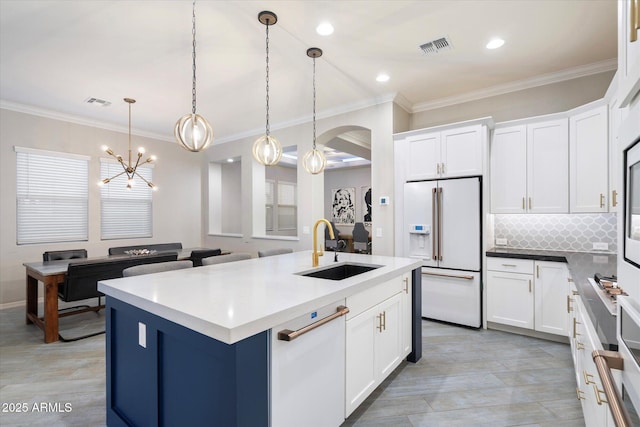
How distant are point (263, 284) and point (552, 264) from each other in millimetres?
3038

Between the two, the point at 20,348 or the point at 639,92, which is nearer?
the point at 639,92

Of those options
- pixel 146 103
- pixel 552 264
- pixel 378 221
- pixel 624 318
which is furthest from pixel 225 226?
pixel 624 318

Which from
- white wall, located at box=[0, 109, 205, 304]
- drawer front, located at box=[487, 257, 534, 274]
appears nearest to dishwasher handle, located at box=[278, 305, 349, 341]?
drawer front, located at box=[487, 257, 534, 274]

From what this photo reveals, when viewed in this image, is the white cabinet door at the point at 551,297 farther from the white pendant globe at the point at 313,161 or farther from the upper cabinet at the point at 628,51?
the upper cabinet at the point at 628,51

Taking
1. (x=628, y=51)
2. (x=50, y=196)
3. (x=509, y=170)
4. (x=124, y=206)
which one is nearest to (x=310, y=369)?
(x=628, y=51)

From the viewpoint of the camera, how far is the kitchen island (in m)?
1.24

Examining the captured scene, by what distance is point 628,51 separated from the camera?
0.99 metres

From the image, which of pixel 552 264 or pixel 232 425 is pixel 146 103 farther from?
pixel 552 264

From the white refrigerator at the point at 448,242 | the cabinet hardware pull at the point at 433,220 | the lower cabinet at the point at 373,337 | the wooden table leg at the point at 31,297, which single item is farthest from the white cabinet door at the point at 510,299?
the wooden table leg at the point at 31,297

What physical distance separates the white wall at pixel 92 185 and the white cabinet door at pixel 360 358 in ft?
17.6

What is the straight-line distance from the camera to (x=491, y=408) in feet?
7.14

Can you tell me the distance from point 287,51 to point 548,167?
3.06 metres

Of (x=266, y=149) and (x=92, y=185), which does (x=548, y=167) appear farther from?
(x=92, y=185)

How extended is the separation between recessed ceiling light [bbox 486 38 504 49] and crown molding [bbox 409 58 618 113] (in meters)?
1.05
